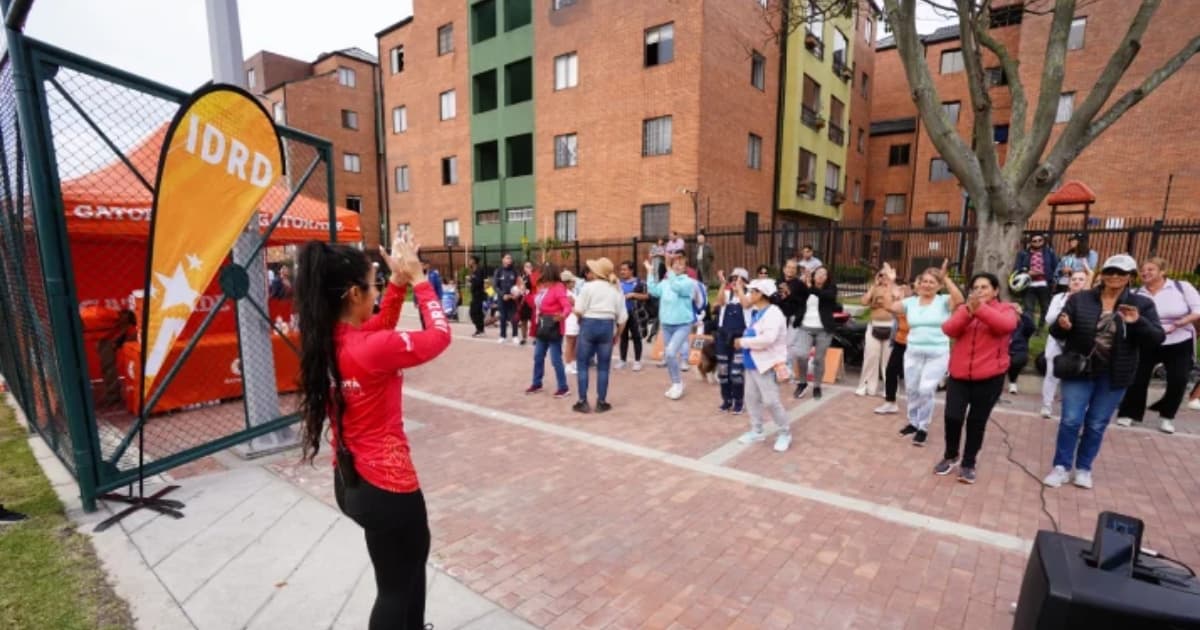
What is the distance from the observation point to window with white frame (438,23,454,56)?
2667 centimetres

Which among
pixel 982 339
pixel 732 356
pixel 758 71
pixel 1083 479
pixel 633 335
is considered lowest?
pixel 1083 479

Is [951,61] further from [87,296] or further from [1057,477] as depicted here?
[87,296]

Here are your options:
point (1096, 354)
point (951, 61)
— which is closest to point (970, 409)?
point (1096, 354)

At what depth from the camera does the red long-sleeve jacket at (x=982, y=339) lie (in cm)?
437

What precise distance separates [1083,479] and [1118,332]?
1.23 m

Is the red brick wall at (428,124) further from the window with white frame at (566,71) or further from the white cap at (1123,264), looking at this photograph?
the white cap at (1123,264)

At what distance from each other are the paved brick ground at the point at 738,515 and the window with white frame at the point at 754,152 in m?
17.5

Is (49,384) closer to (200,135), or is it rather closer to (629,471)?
(200,135)

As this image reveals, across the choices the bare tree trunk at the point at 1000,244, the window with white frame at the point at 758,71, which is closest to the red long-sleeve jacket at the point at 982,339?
the bare tree trunk at the point at 1000,244

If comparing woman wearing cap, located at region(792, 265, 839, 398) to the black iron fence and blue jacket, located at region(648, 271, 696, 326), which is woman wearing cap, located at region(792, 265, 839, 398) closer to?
blue jacket, located at region(648, 271, 696, 326)

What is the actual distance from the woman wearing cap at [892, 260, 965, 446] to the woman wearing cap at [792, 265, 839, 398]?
1.47m

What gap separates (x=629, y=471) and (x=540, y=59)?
2228 centimetres

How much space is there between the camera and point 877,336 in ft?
24.1

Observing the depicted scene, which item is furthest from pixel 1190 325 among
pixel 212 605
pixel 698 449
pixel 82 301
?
pixel 82 301
